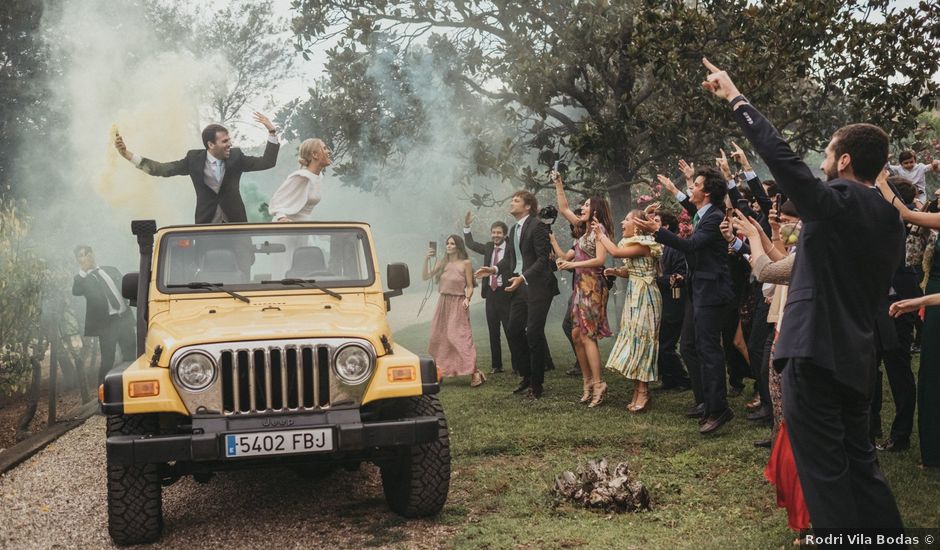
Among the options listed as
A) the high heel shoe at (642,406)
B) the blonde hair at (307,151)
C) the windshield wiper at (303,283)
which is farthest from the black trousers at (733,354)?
the windshield wiper at (303,283)

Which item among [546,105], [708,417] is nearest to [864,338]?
[708,417]

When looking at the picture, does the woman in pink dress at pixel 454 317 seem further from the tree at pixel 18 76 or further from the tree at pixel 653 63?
the tree at pixel 18 76

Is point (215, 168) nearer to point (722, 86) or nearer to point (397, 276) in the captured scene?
point (397, 276)

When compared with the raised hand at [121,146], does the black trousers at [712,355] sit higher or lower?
lower

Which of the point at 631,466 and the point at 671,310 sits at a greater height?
the point at 671,310

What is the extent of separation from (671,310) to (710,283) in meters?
3.16

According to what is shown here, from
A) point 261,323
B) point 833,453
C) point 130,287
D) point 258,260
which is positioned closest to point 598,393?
point 258,260

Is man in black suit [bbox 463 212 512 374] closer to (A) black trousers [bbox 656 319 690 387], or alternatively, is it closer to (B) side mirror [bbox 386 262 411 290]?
(A) black trousers [bbox 656 319 690 387]

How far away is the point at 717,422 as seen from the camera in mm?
8297

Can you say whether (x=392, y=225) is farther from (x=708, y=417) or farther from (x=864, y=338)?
(x=864, y=338)

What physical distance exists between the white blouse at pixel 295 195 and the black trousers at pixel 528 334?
2940 millimetres

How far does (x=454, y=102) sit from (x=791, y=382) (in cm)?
1399

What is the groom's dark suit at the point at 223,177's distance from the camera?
905cm

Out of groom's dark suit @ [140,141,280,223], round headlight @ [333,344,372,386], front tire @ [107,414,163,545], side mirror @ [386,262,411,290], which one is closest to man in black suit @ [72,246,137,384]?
groom's dark suit @ [140,141,280,223]
